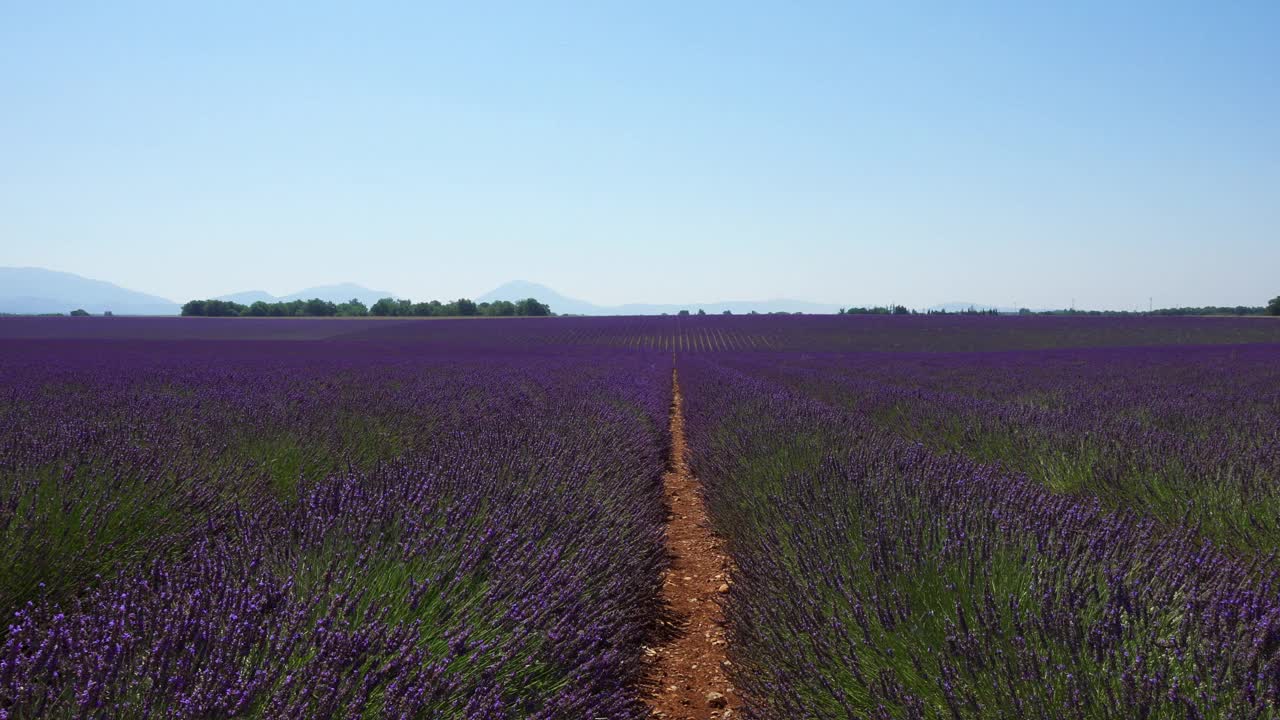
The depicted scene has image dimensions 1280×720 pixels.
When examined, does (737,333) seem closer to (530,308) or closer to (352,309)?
(530,308)

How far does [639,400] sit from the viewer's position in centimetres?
766

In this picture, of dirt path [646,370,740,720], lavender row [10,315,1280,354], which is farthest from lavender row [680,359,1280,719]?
lavender row [10,315,1280,354]

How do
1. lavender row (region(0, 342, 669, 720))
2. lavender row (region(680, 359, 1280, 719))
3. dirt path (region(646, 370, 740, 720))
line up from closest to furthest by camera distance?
1. lavender row (region(0, 342, 669, 720))
2. lavender row (region(680, 359, 1280, 719))
3. dirt path (region(646, 370, 740, 720))

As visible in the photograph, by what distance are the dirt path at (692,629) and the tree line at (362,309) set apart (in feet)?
187

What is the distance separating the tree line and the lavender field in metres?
57.1

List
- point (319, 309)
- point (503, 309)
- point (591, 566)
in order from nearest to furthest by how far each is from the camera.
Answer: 1. point (591, 566)
2. point (319, 309)
3. point (503, 309)

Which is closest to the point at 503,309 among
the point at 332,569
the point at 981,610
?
the point at 332,569

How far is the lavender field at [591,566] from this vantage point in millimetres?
1309

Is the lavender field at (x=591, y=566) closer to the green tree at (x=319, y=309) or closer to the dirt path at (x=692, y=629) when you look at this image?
the dirt path at (x=692, y=629)

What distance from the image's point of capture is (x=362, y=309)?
7119 cm

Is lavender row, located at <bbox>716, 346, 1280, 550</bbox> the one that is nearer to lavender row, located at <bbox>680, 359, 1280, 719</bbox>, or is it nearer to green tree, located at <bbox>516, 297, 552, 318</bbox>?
lavender row, located at <bbox>680, 359, 1280, 719</bbox>

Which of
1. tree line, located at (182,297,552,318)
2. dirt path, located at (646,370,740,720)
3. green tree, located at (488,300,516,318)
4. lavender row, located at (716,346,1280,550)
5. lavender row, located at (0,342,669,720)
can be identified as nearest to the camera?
lavender row, located at (0,342,669,720)

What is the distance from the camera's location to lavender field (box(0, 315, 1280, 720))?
131 centimetres

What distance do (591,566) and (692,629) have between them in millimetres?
840
